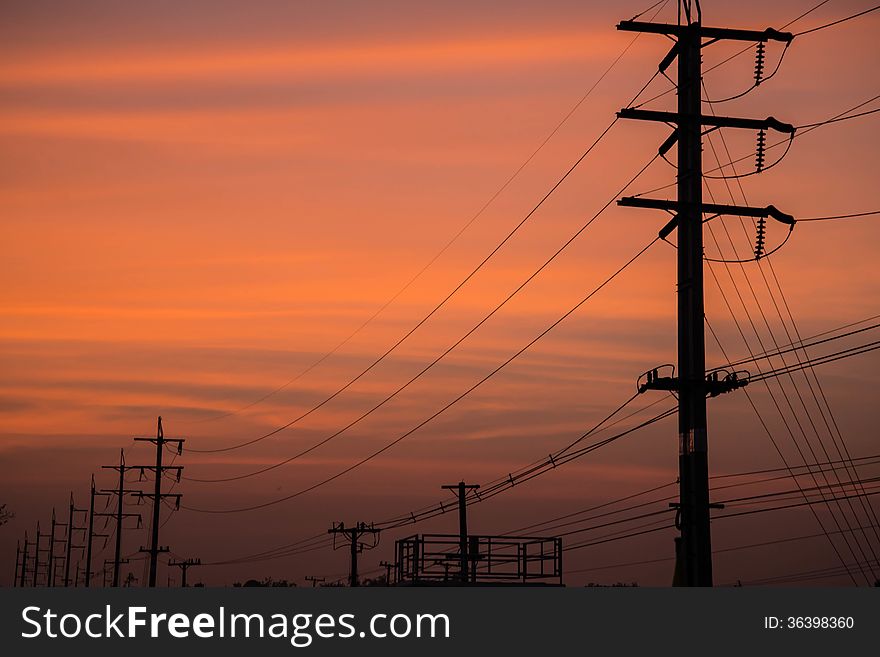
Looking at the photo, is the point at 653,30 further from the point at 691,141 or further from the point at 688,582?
the point at 688,582

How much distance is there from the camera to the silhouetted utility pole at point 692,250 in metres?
31.1

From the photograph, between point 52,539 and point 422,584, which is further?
point 52,539

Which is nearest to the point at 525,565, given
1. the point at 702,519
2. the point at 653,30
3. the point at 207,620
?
the point at 702,519

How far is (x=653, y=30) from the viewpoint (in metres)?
35.1

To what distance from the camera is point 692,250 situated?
32.8 metres

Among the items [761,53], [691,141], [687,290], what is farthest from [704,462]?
[761,53]

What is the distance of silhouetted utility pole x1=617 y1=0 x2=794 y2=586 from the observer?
102 ft

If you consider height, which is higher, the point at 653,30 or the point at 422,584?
the point at 653,30

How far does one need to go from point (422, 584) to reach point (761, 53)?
890 inches

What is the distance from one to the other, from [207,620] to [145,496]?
74566 millimetres

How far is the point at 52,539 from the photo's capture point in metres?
174

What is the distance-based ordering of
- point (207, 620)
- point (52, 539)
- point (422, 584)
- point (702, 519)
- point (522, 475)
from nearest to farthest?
point (207, 620) → point (702, 519) → point (422, 584) → point (522, 475) → point (52, 539)

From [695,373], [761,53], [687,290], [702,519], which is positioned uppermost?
[761,53]

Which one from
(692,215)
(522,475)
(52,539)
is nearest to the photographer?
(692,215)
